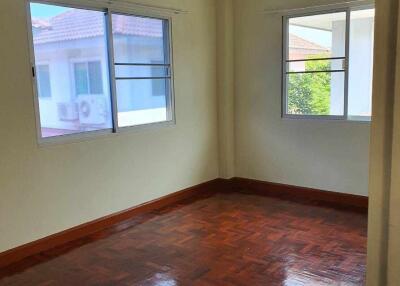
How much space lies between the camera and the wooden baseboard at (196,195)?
3295mm

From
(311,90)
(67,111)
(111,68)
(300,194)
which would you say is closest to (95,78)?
(111,68)

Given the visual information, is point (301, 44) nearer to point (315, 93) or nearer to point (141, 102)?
point (315, 93)

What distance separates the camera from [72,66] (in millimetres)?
3561

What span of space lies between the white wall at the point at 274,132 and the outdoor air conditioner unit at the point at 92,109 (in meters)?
1.86

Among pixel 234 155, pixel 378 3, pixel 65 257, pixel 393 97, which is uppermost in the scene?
pixel 378 3

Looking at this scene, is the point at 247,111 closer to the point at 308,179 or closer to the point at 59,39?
the point at 308,179

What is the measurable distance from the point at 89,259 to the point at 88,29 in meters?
1.99

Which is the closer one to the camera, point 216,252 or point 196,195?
point 216,252

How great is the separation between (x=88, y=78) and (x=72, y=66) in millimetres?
185

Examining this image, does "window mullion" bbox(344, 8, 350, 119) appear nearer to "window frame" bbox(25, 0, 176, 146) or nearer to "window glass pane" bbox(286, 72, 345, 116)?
"window glass pane" bbox(286, 72, 345, 116)

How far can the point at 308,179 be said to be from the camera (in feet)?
15.3

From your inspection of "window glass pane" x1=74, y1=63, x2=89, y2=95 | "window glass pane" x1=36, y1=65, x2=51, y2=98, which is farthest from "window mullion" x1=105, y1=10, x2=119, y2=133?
"window glass pane" x1=36, y1=65, x2=51, y2=98

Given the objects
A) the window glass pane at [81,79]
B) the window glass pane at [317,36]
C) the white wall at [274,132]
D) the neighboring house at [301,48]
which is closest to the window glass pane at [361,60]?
the window glass pane at [317,36]

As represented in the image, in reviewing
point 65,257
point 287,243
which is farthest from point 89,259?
point 287,243
